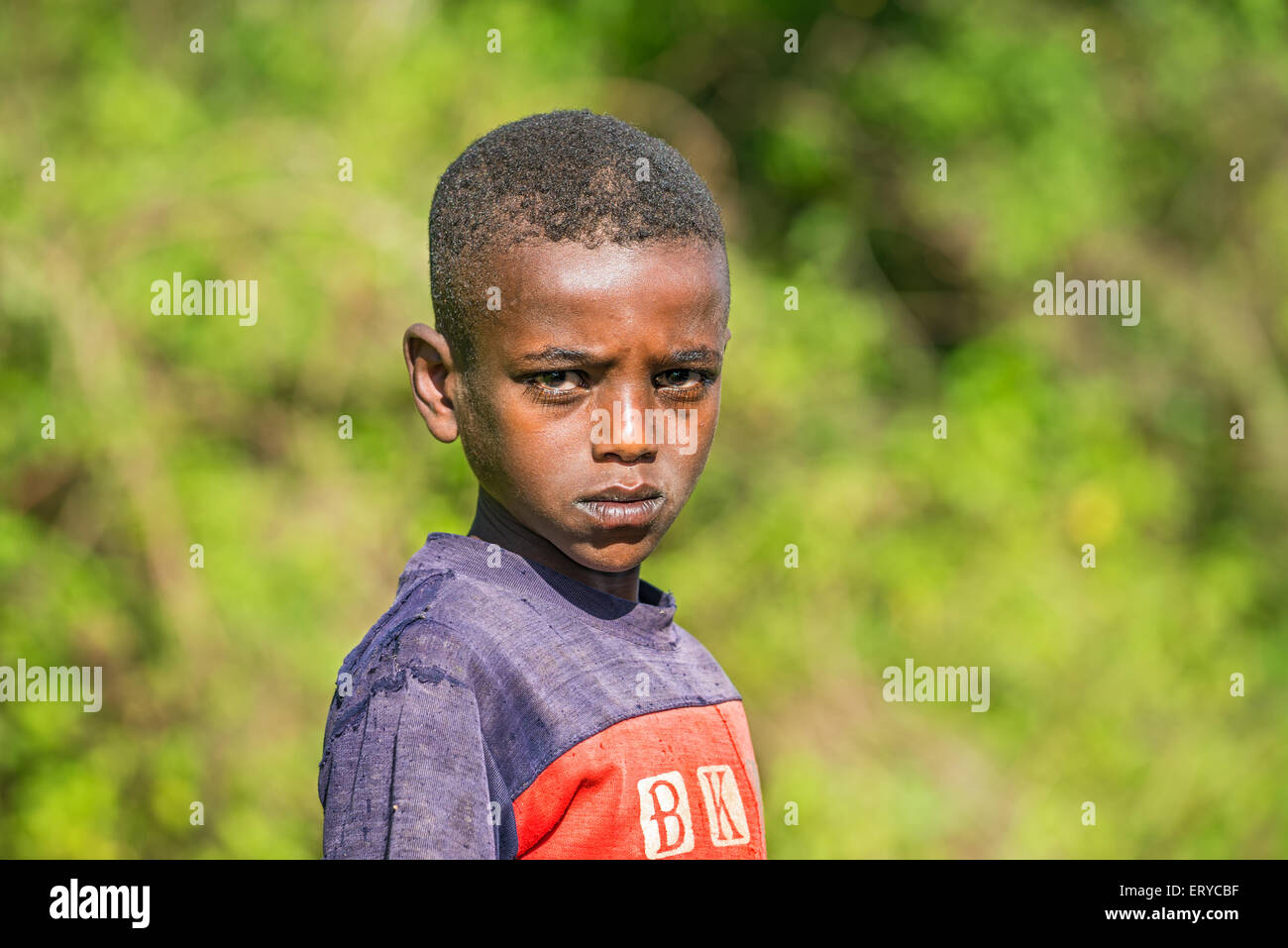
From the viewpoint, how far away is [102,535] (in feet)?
14.7

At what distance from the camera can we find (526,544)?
65.8 inches

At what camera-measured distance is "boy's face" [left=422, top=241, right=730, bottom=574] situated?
154 centimetres

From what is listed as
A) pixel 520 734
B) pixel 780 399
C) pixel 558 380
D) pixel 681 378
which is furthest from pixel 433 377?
pixel 780 399

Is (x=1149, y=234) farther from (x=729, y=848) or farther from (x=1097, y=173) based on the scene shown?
(x=729, y=848)

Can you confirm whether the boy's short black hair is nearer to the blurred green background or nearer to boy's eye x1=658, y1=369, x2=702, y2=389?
boy's eye x1=658, y1=369, x2=702, y2=389

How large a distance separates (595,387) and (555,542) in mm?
209

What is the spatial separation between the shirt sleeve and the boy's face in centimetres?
28

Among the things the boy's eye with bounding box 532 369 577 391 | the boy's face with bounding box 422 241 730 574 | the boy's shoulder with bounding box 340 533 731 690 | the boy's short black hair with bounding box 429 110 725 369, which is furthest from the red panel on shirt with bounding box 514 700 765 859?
the boy's short black hair with bounding box 429 110 725 369

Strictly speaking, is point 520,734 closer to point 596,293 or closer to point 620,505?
point 620,505

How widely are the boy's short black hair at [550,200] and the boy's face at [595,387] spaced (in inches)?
1.0

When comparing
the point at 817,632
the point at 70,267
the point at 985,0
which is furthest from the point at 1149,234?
the point at 70,267

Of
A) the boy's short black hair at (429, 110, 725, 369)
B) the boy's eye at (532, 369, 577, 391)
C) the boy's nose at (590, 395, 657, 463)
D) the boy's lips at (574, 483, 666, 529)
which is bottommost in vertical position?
the boy's lips at (574, 483, 666, 529)

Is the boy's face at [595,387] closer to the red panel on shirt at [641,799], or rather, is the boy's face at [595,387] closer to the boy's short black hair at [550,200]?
the boy's short black hair at [550,200]

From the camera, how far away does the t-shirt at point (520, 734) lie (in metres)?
1.38
